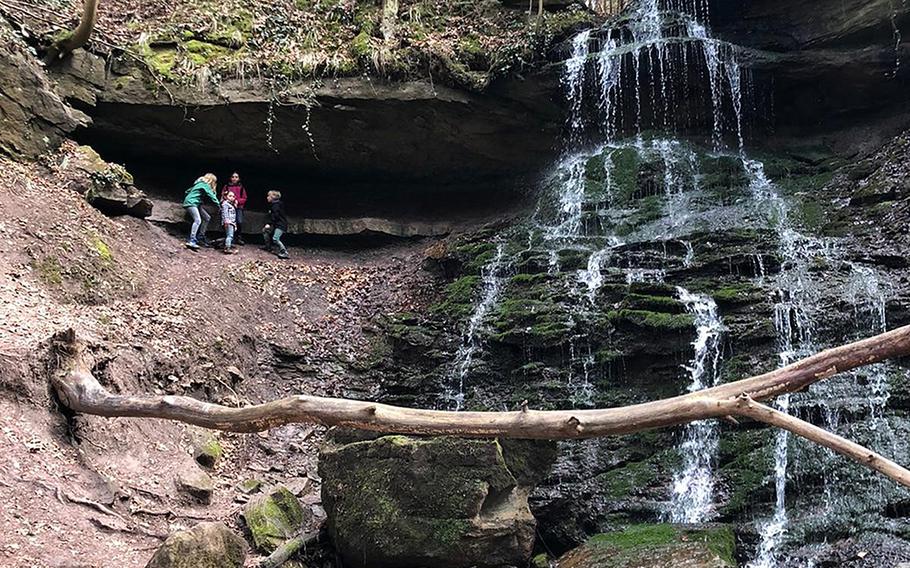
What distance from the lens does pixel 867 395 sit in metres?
8.16

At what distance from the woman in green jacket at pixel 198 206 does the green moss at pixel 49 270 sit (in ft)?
12.8

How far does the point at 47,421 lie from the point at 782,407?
8119 mm

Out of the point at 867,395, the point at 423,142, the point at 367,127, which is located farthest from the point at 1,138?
the point at 867,395

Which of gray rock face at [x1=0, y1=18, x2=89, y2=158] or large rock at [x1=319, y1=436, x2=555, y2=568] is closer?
large rock at [x1=319, y1=436, x2=555, y2=568]

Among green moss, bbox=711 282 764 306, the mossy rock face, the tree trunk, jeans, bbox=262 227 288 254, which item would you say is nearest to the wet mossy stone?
the mossy rock face

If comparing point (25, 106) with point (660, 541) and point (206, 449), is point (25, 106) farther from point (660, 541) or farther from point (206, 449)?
point (660, 541)

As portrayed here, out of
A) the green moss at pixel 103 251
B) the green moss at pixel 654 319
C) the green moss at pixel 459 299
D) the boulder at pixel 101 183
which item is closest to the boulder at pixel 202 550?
the green moss at pixel 654 319

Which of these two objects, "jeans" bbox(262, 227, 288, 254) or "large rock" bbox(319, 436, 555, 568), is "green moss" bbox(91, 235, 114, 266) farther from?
"large rock" bbox(319, 436, 555, 568)

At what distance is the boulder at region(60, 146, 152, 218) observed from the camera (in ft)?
40.5

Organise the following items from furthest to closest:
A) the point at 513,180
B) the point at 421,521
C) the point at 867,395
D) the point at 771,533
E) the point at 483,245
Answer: the point at 513,180
the point at 483,245
the point at 867,395
the point at 771,533
the point at 421,521

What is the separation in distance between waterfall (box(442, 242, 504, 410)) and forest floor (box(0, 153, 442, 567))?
1634 millimetres

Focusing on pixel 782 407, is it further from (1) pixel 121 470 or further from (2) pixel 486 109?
(2) pixel 486 109

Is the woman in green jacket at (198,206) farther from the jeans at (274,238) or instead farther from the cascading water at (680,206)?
the cascading water at (680,206)

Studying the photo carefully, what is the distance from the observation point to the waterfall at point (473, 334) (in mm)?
10523
